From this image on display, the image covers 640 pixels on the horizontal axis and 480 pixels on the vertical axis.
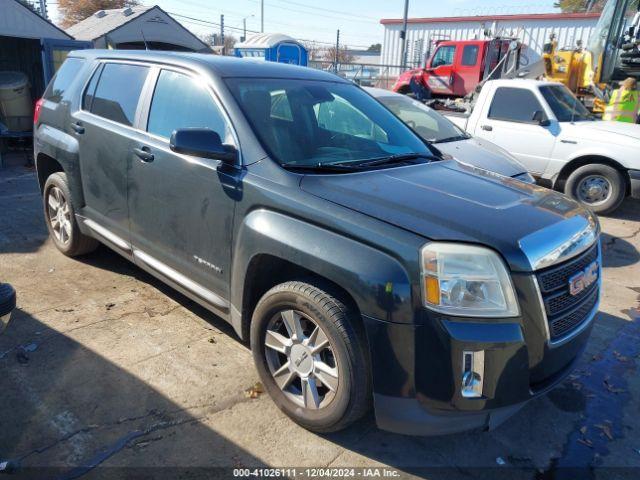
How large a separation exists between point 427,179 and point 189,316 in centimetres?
216

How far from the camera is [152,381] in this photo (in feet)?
10.5

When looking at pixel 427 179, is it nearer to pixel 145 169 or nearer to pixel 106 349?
pixel 145 169

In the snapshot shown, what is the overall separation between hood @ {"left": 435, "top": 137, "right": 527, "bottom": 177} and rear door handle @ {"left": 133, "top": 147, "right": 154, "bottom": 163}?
343cm

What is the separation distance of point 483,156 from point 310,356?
14.2ft

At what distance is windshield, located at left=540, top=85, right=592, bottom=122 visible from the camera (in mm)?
7943

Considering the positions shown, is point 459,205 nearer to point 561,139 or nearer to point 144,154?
point 144,154

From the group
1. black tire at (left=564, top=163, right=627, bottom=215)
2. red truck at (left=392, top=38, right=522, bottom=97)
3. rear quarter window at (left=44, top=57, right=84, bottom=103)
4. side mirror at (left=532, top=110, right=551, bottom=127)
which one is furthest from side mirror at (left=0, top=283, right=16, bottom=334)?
red truck at (left=392, top=38, right=522, bottom=97)

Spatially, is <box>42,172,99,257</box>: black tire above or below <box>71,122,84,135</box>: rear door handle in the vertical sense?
below

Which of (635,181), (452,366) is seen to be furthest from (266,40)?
(452,366)

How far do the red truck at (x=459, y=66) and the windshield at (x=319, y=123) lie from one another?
13008 mm

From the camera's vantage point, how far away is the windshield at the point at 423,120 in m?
6.77

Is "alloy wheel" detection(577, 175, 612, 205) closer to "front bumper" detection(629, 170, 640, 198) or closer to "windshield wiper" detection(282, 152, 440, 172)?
"front bumper" detection(629, 170, 640, 198)

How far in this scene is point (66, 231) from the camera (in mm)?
4949

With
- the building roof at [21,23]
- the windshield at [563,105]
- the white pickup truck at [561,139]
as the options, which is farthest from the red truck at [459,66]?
the building roof at [21,23]
